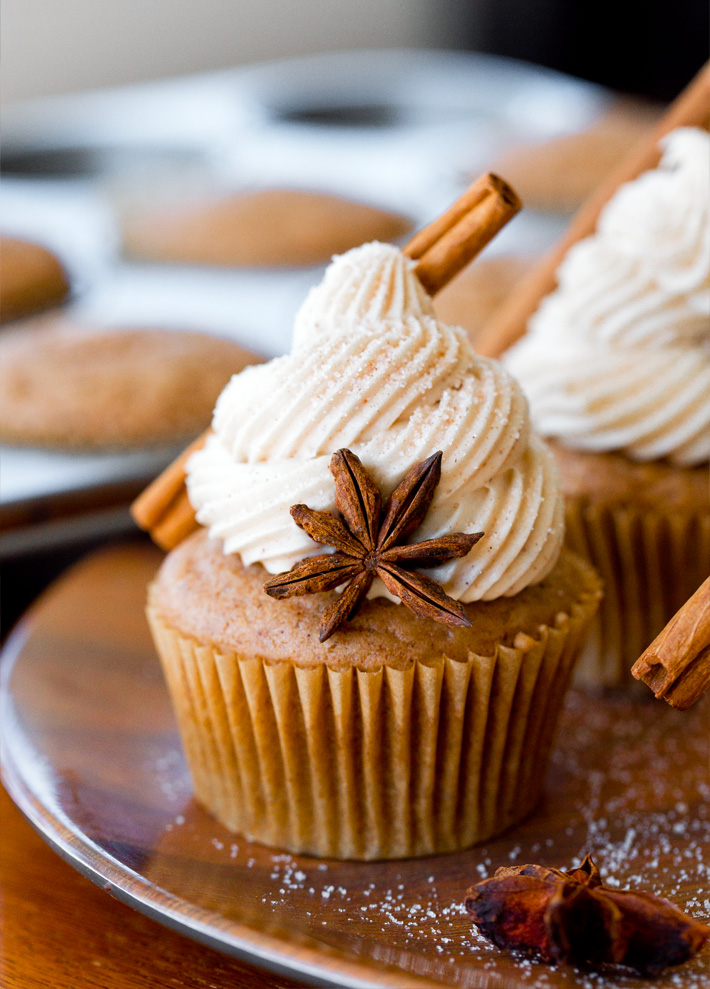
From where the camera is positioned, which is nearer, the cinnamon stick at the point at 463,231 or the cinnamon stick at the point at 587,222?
the cinnamon stick at the point at 463,231

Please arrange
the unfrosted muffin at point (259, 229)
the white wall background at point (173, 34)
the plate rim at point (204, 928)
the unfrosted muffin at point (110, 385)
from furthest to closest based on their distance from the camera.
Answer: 1. the white wall background at point (173, 34)
2. the unfrosted muffin at point (259, 229)
3. the unfrosted muffin at point (110, 385)
4. the plate rim at point (204, 928)

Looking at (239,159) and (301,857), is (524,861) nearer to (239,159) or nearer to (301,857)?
(301,857)

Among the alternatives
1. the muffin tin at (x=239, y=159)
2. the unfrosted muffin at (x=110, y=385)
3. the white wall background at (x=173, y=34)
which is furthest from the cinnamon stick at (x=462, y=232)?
the white wall background at (x=173, y=34)

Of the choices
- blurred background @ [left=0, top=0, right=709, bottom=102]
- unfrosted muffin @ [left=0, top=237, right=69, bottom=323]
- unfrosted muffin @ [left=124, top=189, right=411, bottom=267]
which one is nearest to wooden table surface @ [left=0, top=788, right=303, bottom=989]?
unfrosted muffin @ [left=0, top=237, right=69, bottom=323]

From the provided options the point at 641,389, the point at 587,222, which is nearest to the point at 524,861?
the point at 641,389

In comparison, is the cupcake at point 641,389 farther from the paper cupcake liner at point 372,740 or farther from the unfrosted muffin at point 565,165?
the unfrosted muffin at point 565,165

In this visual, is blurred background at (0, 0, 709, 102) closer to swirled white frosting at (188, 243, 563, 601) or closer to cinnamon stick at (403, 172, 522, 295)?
cinnamon stick at (403, 172, 522, 295)
